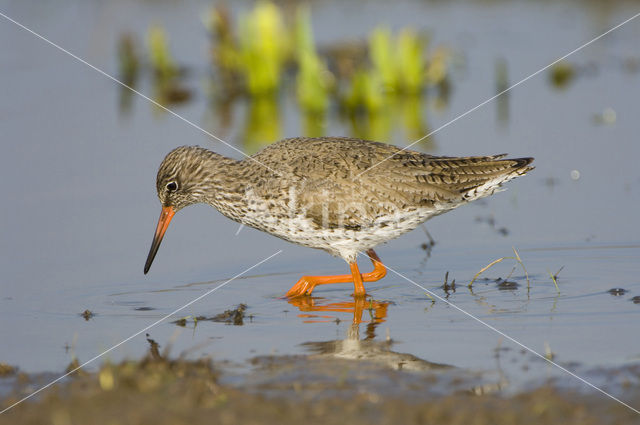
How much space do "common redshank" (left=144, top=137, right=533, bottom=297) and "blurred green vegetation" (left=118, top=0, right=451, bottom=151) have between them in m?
3.97

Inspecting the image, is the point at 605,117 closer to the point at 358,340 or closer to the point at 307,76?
the point at 307,76

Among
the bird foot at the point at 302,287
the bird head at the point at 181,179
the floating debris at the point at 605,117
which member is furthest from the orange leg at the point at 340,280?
the floating debris at the point at 605,117

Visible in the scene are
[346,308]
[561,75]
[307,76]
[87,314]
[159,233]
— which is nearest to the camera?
[87,314]

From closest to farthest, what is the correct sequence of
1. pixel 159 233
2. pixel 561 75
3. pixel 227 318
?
pixel 227 318
pixel 159 233
pixel 561 75

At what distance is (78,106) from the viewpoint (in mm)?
15109

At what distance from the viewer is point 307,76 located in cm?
1380

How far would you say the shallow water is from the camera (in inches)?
271

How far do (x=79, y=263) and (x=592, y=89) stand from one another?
9.71 m

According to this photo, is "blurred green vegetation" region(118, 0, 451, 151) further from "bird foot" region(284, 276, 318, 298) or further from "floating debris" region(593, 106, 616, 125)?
"bird foot" region(284, 276, 318, 298)

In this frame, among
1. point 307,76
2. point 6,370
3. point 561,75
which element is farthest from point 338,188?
point 561,75

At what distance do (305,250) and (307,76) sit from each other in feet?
15.4

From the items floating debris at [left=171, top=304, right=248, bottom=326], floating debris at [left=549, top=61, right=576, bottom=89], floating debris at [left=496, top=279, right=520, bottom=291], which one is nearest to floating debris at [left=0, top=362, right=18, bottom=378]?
floating debris at [left=171, top=304, right=248, bottom=326]

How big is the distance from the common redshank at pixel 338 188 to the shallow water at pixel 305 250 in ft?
1.85

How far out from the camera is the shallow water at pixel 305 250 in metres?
6.88
